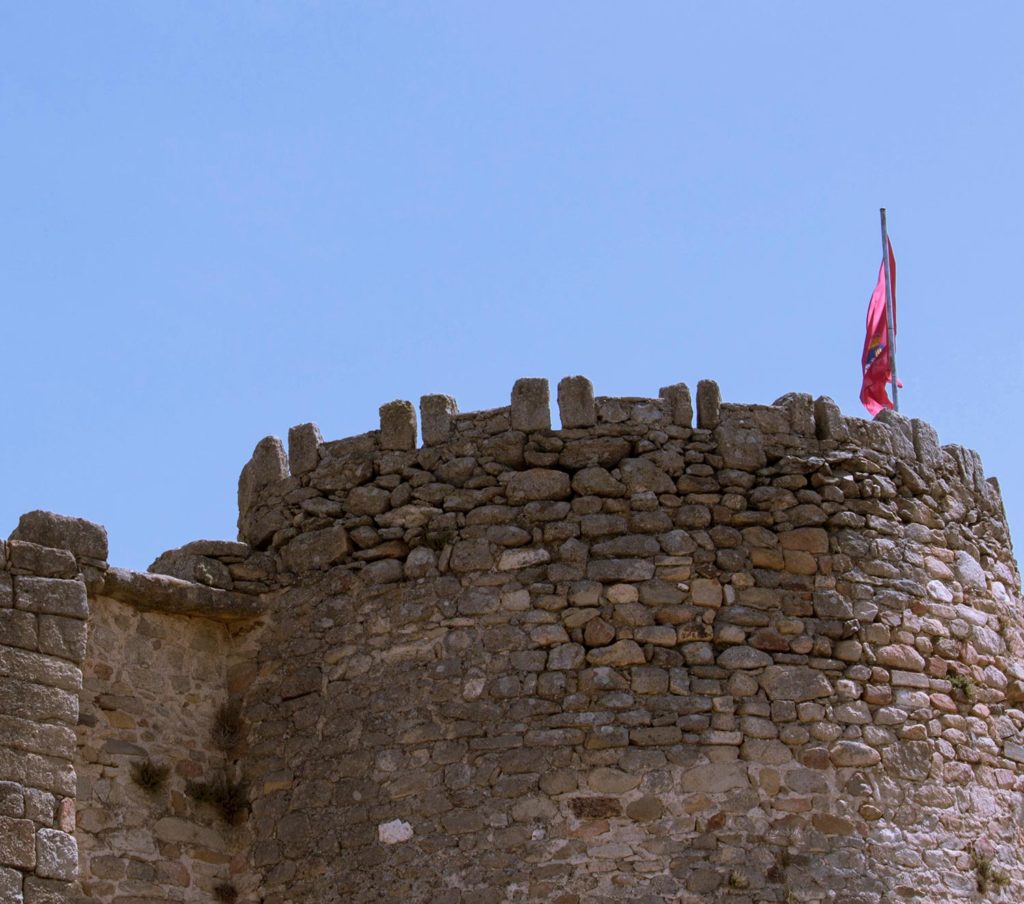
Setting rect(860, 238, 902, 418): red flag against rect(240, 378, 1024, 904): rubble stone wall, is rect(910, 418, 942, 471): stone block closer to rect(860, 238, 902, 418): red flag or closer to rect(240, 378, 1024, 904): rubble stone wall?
rect(240, 378, 1024, 904): rubble stone wall

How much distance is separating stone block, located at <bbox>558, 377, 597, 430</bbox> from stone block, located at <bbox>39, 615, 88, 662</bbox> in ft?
8.64

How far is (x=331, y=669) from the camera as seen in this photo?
1024cm

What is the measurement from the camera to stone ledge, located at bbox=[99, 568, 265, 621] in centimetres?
1028

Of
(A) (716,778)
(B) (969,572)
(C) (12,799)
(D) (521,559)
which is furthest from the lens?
(B) (969,572)

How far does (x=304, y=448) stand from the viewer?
35.6ft

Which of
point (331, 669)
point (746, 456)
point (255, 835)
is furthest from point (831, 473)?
point (255, 835)

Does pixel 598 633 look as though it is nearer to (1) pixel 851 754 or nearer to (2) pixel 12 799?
(1) pixel 851 754

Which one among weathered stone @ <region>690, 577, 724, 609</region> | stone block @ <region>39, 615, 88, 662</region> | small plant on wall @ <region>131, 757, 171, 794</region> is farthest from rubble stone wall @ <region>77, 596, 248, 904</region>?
weathered stone @ <region>690, 577, 724, 609</region>

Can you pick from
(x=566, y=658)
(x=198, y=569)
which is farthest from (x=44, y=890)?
(x=566, y=658)

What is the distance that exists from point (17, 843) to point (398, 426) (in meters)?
3.03

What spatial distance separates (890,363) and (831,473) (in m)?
2.16

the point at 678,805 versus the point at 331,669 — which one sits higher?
the point at 331,669

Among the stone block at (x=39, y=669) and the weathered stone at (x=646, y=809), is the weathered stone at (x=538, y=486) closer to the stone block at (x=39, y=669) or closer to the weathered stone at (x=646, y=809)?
the weathered stone at (x=646, y=809)

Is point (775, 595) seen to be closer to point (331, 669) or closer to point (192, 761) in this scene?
point (331, 669)
